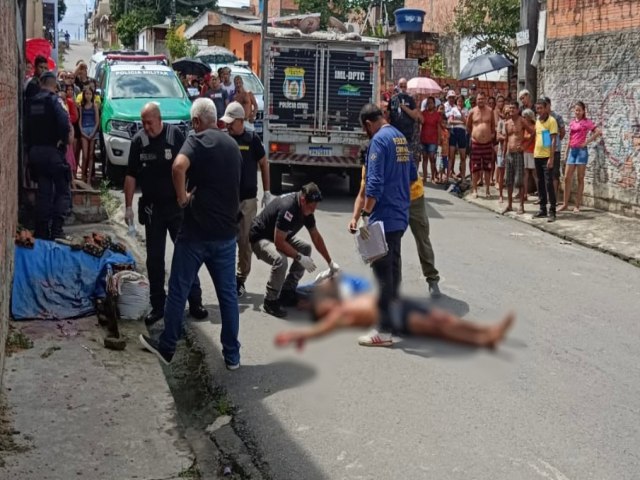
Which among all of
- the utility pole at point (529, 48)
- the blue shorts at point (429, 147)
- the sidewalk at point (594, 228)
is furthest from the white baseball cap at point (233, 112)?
the utility pole at point (529, 48)

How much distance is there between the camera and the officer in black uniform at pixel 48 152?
9930mm

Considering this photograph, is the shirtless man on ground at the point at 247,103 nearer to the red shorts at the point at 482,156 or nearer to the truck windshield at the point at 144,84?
the truck windshield at the point at 144,84

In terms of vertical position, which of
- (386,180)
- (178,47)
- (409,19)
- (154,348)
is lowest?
(154,348)

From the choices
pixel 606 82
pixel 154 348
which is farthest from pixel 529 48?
pixel 154 348

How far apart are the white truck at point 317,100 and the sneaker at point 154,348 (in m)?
7.69

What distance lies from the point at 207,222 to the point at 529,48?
13.2 meters

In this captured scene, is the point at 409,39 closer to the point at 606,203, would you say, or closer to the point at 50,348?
the point at 606,203

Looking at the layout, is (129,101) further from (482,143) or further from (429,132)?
(482,143)

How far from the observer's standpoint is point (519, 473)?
495 centimetres

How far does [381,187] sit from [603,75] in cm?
975

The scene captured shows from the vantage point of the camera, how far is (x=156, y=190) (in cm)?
765

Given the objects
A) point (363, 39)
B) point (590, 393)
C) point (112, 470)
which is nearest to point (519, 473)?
point (590, 393)

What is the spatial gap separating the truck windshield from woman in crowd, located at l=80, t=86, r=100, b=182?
774 millimetres

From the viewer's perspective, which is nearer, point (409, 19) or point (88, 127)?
point (88, 127)
